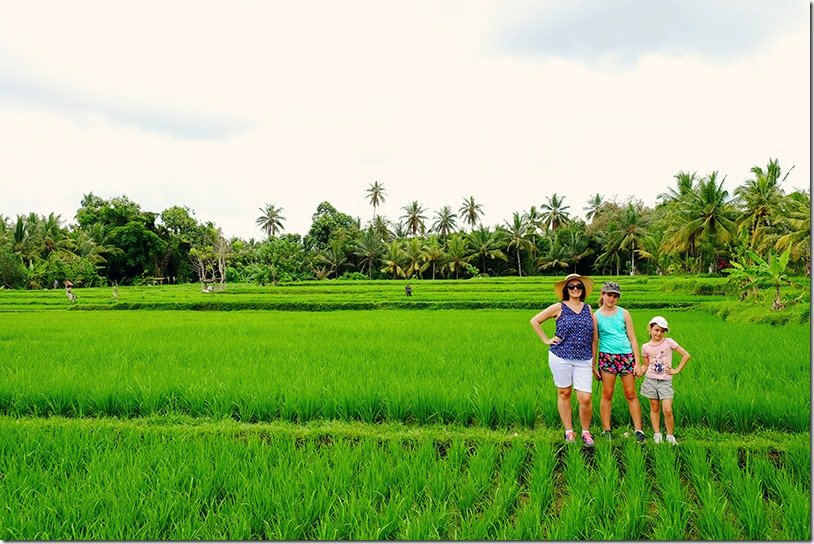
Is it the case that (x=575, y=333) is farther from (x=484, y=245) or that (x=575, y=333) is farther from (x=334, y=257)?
(x=334, y=257)

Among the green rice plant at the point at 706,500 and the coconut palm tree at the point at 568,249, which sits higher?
the coconut palm tree at the point at 568,249

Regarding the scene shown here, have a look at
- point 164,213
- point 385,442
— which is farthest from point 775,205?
point 164,213

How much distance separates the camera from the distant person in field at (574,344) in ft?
9.66

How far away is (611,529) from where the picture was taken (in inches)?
87.8

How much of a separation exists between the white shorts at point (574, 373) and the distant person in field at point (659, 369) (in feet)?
1.16

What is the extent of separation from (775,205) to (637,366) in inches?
908

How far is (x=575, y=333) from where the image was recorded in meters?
2.94

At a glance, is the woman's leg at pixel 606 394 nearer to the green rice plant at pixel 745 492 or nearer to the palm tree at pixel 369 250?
the green rice plant at pixel 745 492

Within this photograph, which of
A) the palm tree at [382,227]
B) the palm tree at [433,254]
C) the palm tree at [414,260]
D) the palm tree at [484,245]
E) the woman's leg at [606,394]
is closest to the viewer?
the woman's leg at [606,394]

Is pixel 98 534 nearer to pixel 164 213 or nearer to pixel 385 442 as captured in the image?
pixel 385 442

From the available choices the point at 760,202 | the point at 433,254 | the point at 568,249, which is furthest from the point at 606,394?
the point at 433,254

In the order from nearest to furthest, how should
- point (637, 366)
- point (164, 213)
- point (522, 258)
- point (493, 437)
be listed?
point (637, 366), point (493, 437), point (522, 258), point (164, 213)

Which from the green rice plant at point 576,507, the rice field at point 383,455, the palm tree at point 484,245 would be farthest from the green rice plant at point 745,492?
the palm tree at point 484,245

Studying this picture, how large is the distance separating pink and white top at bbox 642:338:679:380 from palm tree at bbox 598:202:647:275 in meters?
26.4
